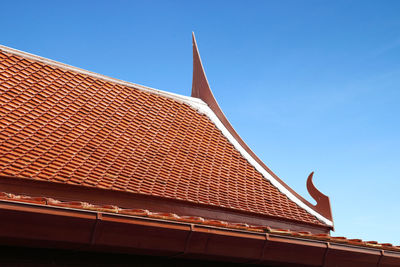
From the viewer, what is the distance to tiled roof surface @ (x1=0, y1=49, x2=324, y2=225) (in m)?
6.46

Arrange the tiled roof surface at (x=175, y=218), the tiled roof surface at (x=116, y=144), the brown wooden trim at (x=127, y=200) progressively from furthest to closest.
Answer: the tiled roof surface at (x=116, y=144)
the brown wooden trim at (x=127, y=200)
the tiled roof surface at (x=175, y=218)

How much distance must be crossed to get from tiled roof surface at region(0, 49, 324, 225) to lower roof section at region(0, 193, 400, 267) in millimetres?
2876

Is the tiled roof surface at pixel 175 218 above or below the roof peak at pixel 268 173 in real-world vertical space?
above

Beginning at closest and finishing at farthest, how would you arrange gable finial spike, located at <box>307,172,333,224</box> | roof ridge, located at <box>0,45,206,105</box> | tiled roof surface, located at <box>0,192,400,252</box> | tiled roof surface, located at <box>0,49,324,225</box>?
tiled roof surface, located at <box>0,192,400,252</box>, tiled roof surface, located at <box>0,49,324,225</box>, gable finial spike, located at <box>307,172,333,224</box>, roof ridge, located at <box>0,45,206,105</box>

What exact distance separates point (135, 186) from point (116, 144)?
123 centimetres

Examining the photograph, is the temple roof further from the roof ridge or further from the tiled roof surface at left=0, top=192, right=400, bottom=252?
the tiled roof surface at left=0, top=192, right=400, bottom=252

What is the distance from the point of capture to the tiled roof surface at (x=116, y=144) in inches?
255

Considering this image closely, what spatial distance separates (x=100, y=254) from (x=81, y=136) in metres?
3.96

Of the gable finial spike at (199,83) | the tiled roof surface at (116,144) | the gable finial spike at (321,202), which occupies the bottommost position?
the gable finial spike at (321,202)

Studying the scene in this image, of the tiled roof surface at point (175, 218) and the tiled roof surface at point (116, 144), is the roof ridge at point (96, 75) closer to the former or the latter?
the tiled roof surface at point (116, 144)

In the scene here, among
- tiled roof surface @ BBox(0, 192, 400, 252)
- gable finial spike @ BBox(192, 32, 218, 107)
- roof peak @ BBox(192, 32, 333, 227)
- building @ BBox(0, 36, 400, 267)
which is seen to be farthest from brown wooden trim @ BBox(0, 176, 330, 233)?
gable finial spike @ BBox(192, 32, 218, 107)

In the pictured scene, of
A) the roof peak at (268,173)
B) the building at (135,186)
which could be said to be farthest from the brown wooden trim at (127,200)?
the roof peak at (268,173)

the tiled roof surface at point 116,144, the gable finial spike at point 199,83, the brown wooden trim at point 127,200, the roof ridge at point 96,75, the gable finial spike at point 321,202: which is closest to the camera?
the brown wooden trim at point 127,200

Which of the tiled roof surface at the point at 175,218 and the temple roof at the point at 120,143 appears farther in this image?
the temple roof at the point at 120,143
